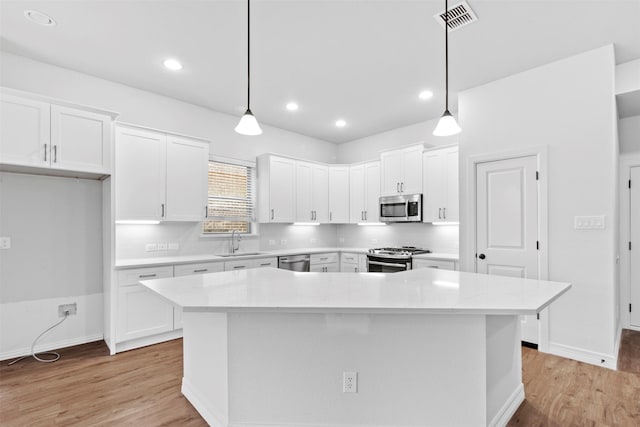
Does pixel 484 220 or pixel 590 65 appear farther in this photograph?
pixel 484 220

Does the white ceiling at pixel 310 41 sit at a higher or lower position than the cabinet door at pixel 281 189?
higher

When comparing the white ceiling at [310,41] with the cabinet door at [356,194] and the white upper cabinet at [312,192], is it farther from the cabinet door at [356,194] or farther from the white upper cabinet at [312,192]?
the cabinet door at [356,194]

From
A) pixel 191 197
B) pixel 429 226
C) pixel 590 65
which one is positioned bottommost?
pixel 429 226

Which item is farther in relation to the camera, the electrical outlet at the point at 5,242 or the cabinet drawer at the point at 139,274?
the cabinet drawer at the point at 139,274

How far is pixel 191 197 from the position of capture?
4105 millimetres

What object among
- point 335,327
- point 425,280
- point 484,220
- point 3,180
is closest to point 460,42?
point 484,220

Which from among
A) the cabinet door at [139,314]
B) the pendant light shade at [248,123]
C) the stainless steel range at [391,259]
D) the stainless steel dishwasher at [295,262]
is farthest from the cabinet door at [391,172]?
the cabinet door at [139,314]

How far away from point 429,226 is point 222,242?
313 cm

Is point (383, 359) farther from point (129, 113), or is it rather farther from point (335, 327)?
point (129, 113)

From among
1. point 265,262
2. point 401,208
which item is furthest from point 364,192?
point 265,262

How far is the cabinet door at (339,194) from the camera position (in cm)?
580

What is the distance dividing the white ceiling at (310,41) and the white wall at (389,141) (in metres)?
1.15

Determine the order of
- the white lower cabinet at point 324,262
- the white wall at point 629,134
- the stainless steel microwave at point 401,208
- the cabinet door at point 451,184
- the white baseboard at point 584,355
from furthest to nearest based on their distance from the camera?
the white lower cabinet at point 324,262 < the stainless steel microwave at point 401,208 < the cabinet door at point 451,184 < the white wall at point 629,134 < the white baseboard at point 584,355

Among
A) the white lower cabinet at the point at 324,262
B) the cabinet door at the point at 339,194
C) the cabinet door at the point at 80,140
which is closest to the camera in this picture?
the cabinet door at the point at 80,140
